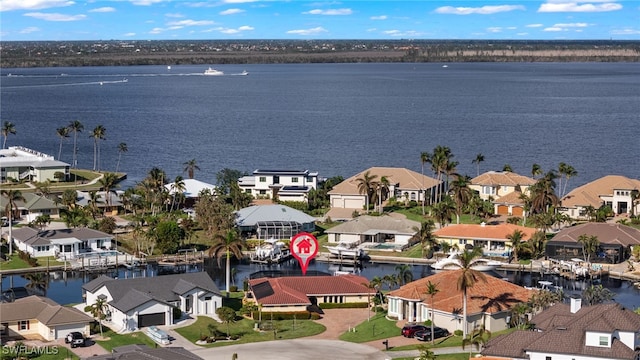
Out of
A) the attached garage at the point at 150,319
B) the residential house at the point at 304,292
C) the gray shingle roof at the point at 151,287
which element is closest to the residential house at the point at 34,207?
the gray shingle roof at the point at 151,287

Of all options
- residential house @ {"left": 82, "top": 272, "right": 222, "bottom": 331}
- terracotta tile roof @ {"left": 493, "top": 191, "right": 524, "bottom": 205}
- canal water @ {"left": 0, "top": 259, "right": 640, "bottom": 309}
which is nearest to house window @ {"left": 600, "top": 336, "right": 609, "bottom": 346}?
canal water @ {"left": 0, "top": 259, "right": 640, "bottom": 309}

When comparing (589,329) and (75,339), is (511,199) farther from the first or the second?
(589,329)

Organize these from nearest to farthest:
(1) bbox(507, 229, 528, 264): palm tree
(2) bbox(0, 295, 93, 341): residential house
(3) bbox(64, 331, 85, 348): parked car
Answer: (3) bbox(64, 331, 85, 348): parked car < (2) bbox(0, 295, 93, 341): residential house < (1) bbox(507, 229, 528, 264): palm tree

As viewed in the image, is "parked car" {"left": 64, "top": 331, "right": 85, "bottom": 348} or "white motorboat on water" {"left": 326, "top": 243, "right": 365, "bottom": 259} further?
"white motorboat on water" {"left": 326, "top": 243, "right": 365, "bottom": 259}

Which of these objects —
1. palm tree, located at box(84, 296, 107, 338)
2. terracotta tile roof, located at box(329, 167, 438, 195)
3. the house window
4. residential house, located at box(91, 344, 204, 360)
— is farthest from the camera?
terracotta tile roof, located at box(329, 167, 438, 195)

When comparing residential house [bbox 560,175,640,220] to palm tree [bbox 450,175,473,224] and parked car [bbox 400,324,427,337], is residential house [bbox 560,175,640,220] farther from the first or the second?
parked car [bbox 400,324,427,337]

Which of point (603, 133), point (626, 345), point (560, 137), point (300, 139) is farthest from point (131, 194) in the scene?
point (603, 133)

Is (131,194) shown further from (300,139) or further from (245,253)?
(300,139)
